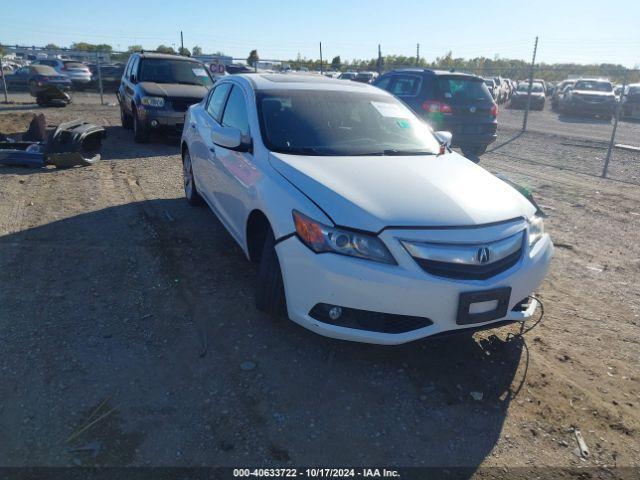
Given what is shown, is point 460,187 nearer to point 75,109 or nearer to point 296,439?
point 296,439

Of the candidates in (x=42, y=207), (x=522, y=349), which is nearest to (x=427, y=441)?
(x=522, y=349)

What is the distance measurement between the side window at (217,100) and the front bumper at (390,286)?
2.65 meters

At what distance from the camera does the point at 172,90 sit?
10.6 m

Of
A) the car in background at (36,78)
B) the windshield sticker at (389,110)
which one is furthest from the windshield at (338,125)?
the car in background at (36,78)

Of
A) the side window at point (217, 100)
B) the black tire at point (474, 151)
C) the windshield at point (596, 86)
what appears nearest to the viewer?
the side window at point (217, 100)

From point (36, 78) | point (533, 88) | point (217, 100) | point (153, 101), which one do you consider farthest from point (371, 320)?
point (533, 88)

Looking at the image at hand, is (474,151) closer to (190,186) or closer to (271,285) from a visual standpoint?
(190,186)

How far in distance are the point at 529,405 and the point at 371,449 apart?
1041 mm

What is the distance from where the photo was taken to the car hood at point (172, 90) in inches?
406

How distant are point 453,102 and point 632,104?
17825 millimetres

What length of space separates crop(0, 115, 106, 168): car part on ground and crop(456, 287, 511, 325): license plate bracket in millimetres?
7439

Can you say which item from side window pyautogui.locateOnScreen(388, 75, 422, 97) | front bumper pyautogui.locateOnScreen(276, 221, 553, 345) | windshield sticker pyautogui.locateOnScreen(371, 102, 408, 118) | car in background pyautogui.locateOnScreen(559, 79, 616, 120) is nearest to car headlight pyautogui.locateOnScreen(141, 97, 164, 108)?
side window pyautogui.locateOnScreen(388, 75, 422, 97)

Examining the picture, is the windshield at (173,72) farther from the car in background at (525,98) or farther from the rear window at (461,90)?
the car in background at (525,98)

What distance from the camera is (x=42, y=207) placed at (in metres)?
6.18
